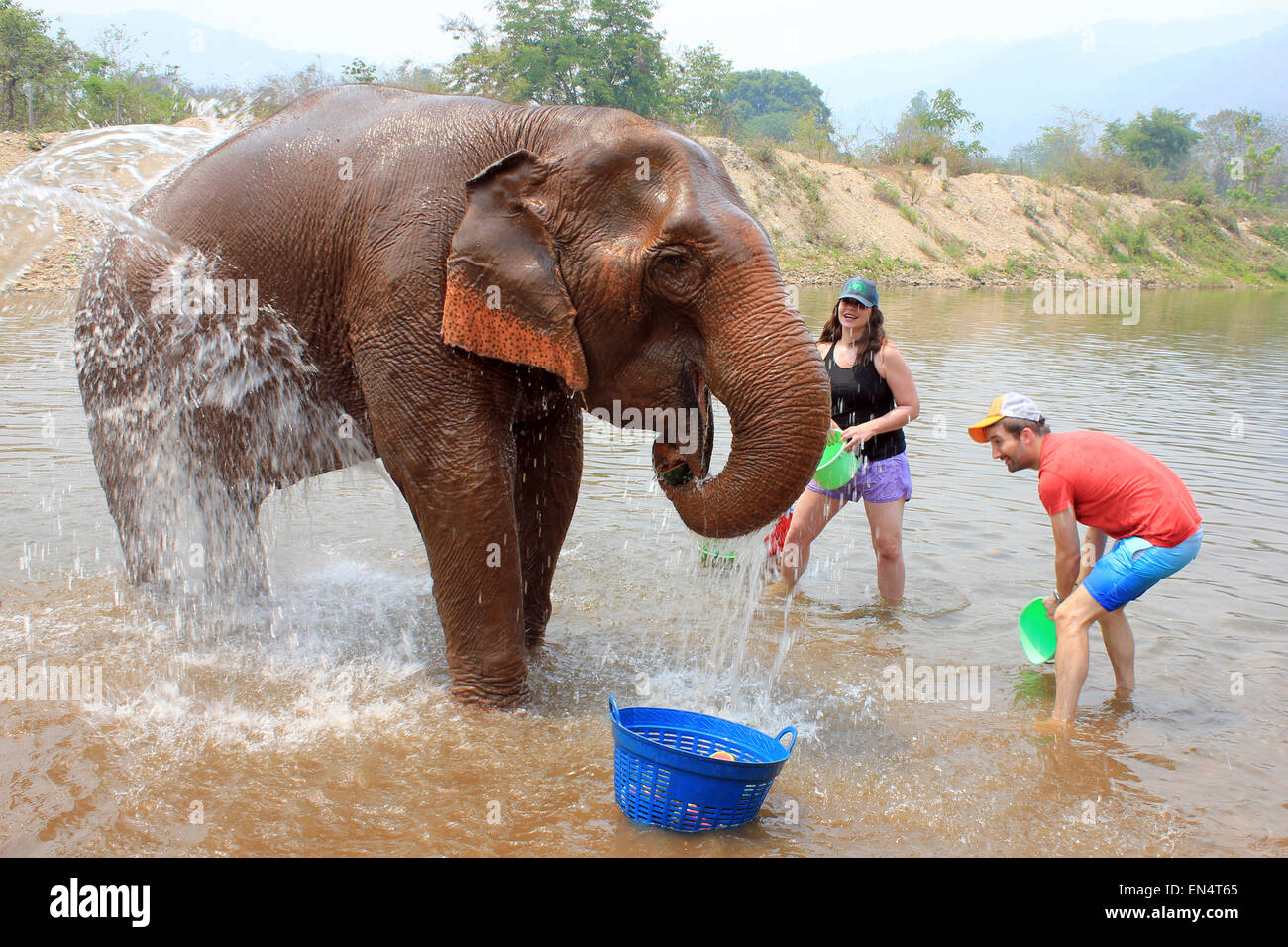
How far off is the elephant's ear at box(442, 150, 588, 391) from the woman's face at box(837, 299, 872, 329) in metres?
2.56

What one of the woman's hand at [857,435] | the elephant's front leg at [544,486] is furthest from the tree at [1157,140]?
the elephant's front leg at [544,486]

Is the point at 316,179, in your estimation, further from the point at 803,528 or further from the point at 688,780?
the point at 803,528

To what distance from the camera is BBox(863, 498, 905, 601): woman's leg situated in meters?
6.20

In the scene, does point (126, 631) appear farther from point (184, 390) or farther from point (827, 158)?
point (827, 158)

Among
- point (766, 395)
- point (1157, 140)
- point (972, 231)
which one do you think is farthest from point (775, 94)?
point (766, 395)

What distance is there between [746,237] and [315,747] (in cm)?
247

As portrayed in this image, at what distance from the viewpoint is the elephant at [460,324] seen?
376 cm

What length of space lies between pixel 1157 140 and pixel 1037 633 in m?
80.8

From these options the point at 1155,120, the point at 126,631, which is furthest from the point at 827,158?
the point at 126,631

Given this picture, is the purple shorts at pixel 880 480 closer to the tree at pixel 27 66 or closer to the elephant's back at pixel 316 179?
the elephant's back at pixel 316 179

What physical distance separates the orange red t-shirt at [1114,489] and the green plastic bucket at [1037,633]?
0.73 metres

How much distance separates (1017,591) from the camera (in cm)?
660

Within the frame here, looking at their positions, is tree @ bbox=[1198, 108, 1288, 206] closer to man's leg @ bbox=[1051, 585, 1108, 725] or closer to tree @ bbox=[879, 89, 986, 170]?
tree @ bbox=[879, 89, 986, 170]

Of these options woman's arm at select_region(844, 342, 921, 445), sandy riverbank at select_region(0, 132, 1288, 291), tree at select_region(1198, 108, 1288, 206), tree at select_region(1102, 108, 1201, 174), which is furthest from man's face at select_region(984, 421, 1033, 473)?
tree at select_region(1102, 108, 1201, 174)
